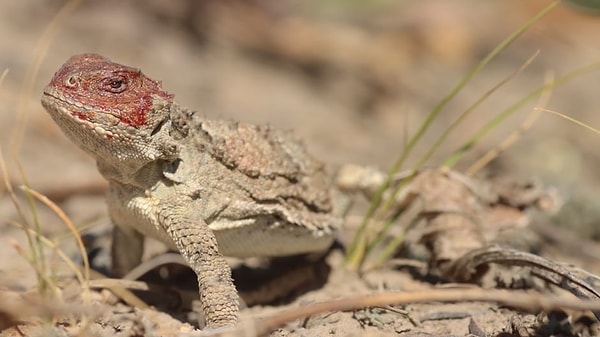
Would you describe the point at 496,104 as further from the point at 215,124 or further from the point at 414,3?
the point at 215,124

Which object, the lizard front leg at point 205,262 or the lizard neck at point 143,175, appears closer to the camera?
the lizard front leg at point 205,262

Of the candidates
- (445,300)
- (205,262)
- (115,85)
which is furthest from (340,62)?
(445,300)

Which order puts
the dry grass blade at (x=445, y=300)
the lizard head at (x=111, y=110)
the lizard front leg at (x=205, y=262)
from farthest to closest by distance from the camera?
the lizard head at (x=111, y=110) → the lizard front leg at (x=205, y=262) → the dry grass blade at (x=445, y=300)

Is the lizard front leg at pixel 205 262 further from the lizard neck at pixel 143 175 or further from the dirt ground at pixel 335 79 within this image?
the dirt ground at pixel 335 79

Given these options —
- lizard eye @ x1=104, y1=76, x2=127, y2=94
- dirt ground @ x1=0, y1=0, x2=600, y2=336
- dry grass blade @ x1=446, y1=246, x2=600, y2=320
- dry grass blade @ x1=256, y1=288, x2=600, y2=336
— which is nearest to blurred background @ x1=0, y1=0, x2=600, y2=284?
dirt ground @ x1=0, y1=0, x2=600, y2=336

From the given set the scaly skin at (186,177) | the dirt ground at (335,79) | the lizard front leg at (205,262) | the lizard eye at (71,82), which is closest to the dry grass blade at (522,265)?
the dirt ground at (335,79)

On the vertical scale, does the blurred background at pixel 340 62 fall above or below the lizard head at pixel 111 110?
above

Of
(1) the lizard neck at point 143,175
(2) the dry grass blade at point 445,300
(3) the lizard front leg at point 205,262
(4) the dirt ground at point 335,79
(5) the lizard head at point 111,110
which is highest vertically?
(4) the dirt ground at point 335,79

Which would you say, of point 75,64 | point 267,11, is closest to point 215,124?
point 75,64
